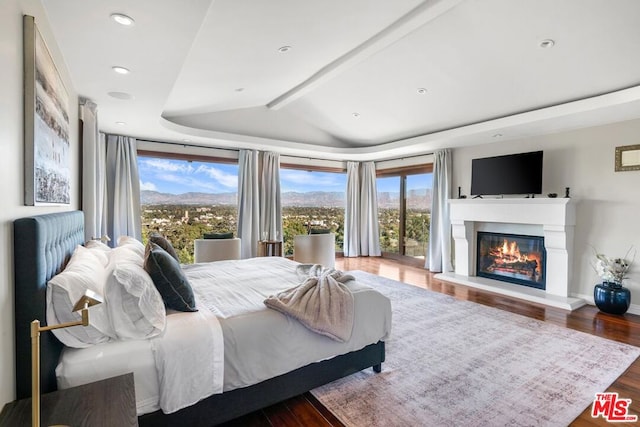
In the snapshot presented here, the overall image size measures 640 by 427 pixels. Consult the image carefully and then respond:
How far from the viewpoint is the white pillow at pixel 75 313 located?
148cm

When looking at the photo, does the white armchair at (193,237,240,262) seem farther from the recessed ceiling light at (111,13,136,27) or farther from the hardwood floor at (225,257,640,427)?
the recessed ceiling light at (111,13,136,27)

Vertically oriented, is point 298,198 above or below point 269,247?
above

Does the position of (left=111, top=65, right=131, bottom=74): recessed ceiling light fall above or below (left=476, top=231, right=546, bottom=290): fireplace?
above

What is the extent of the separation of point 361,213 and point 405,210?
110cm

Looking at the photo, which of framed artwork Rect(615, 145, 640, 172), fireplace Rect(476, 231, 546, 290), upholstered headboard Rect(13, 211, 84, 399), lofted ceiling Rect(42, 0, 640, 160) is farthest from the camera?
fireplace Rect(476, 231, 546, 290)

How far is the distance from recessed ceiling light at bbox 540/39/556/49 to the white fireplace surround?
211 cm

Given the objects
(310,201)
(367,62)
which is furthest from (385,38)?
(310,201)

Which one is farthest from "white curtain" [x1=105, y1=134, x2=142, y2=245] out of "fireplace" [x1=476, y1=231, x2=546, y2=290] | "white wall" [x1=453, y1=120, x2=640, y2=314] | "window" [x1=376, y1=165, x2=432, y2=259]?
"white wall" [x1=453, y1=120, x2=640, y2=314]

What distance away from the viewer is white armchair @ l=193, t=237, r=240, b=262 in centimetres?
476

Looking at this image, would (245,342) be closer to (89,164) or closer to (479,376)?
(479,376)

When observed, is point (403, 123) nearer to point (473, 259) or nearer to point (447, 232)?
point (447, 232)

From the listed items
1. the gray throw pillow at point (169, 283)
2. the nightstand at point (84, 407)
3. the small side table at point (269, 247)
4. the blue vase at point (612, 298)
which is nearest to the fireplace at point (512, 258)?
the blue vase at point (612, 298)

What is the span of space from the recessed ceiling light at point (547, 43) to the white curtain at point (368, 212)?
480cm
